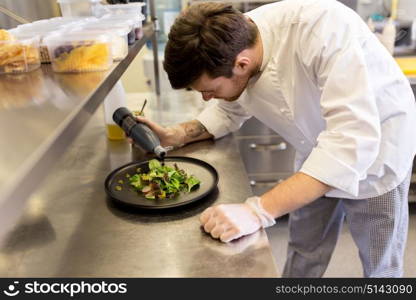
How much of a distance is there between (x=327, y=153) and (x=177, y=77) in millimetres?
424

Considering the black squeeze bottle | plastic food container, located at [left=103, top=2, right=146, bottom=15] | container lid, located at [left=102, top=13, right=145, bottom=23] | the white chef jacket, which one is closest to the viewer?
the white chef jacket

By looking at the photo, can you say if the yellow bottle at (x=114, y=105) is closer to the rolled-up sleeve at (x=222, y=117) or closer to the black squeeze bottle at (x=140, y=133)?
the black squeeze bottle at (x=140, y=133)

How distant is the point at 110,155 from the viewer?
1614 millimetres

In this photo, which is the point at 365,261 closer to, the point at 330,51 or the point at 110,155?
the point at 330,51

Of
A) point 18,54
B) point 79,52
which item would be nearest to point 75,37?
point 79,52

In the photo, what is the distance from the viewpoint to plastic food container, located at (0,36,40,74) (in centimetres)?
107

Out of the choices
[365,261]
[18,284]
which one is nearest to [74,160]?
[18,284]

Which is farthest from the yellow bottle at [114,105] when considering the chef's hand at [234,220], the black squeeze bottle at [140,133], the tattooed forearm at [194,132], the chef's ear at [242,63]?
the chef's hand at [234,220]

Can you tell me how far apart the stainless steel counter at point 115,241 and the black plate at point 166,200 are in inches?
1.2

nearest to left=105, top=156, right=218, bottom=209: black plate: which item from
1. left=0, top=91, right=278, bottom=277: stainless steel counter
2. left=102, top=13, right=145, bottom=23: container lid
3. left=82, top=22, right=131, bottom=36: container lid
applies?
left=0, top=91, right=278, bottom=277: stainless steel counter

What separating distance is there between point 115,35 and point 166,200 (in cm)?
49

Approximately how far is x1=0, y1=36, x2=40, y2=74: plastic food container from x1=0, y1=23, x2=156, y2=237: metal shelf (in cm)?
2

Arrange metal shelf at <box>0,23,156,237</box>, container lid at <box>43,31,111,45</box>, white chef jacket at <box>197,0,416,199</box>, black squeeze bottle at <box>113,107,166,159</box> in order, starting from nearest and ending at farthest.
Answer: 1. metal shelf at <box>0,23,156,237</box>
2. white chef jacket at <box>197,0,416,199</box>
3. container lid at <box>43,31,111,45</box>
4. black squeeze bottle at <box>113,107,166,159</box>

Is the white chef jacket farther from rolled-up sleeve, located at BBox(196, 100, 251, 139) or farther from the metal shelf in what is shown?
the metal shelf
